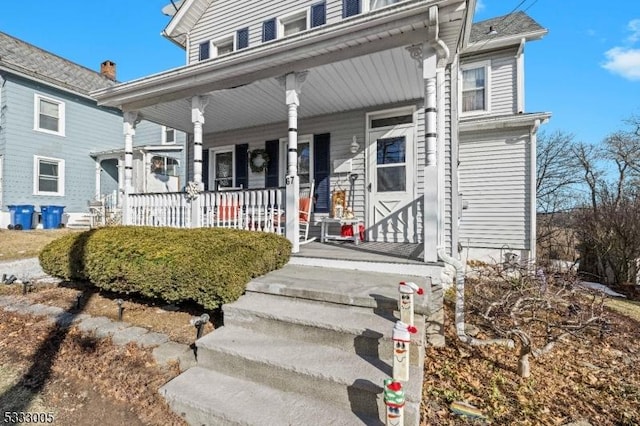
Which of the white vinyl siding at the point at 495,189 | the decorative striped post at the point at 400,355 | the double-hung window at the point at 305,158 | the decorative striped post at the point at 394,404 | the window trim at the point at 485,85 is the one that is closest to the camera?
the decorative striped post at the point at 394,404

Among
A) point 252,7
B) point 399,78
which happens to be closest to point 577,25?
point 399,78

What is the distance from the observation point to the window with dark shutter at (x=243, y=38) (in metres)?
7.78

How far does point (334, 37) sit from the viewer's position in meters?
4.25

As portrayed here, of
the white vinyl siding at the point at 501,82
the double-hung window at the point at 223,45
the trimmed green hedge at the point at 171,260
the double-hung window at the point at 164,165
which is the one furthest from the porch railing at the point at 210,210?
the white vinyl siding at the point at 501,82

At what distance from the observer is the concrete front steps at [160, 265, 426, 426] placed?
6.82 feet

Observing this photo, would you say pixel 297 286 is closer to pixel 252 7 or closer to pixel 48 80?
pixel 252 7

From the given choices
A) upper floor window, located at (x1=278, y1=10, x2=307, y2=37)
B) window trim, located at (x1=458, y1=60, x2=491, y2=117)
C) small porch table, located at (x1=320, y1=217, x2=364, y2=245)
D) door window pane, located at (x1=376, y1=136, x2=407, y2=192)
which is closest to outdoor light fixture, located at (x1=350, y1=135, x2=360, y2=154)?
door window pane, located at (x1=376, y1=136, x2=407, y2=192)

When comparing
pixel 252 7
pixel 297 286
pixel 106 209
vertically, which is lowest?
pixel 297 286

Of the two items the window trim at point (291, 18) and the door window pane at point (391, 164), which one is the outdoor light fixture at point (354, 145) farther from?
the window trim at point (291, 18)

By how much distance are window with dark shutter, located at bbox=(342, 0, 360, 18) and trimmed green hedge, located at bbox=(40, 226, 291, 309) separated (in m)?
5.10

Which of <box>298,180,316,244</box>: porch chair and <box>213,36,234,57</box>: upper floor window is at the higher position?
<box>213,36,234,57</box>: upper floor window

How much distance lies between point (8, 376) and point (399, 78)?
18.8ft

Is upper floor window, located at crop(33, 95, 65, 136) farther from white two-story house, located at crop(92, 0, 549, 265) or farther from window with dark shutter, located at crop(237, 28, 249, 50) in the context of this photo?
window with dark shutter, located at crop(237, 28, 249, 50)

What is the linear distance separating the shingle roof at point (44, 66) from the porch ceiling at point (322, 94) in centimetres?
777
